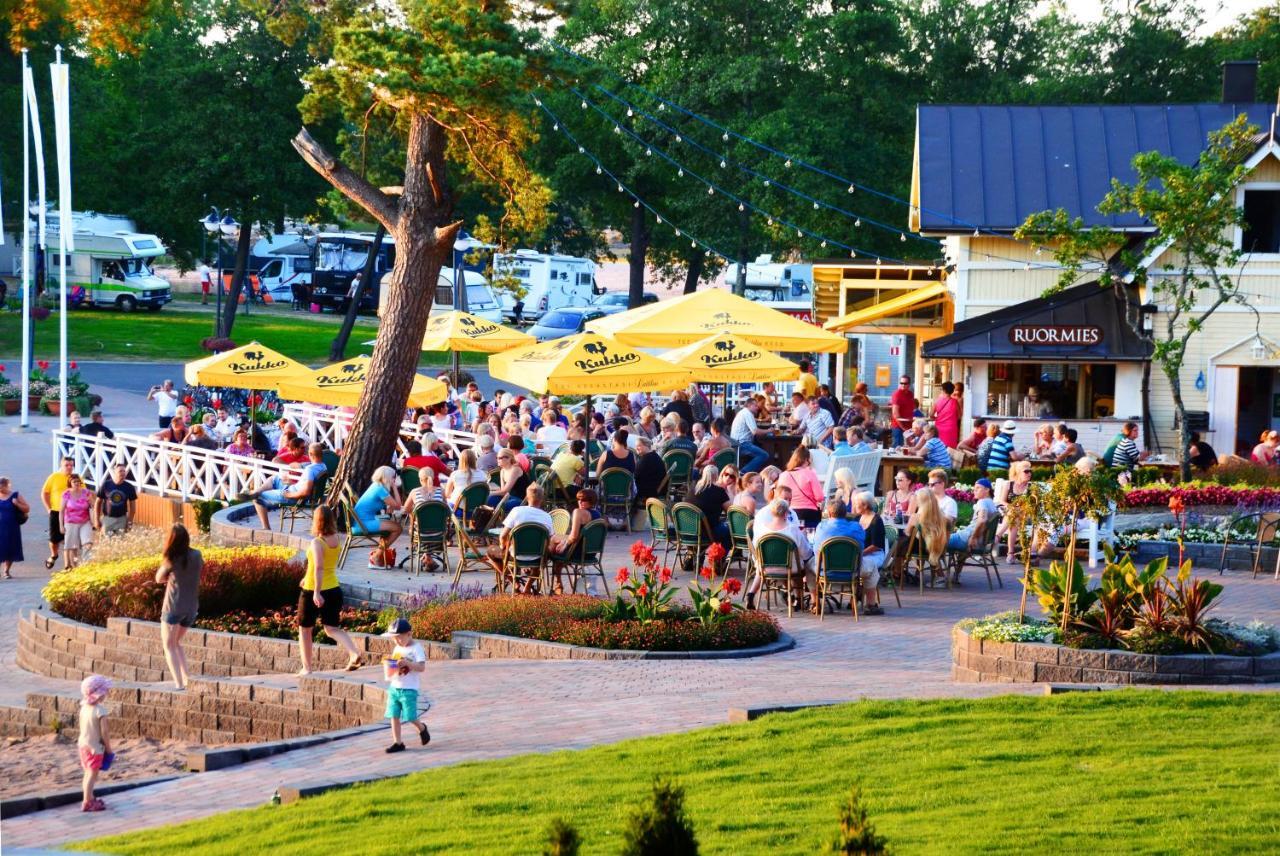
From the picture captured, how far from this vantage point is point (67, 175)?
30.2m

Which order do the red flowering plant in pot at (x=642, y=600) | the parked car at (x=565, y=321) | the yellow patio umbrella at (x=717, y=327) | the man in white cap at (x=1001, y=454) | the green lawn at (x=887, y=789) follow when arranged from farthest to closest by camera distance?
1. the parked car at (x=565, y=321)
2. the yellow patio umbrella at (x=717, y=327)
3. the man in white cap at (x=1001, y=454)
4. the red flowering plant in pot at (x=642, y=600)
5. the green lawn at (x=887, y=789)

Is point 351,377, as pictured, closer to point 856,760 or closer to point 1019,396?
point 1019,396

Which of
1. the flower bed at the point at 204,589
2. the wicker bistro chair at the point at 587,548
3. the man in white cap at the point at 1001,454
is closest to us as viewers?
the wicker bistro chair at the point at 587,548

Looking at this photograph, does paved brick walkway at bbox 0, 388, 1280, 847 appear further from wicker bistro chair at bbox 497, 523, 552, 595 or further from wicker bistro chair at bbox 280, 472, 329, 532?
wicker bistro chair at bbox 280, 472, 329, 532

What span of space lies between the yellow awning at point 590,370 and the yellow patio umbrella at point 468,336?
18.5ft

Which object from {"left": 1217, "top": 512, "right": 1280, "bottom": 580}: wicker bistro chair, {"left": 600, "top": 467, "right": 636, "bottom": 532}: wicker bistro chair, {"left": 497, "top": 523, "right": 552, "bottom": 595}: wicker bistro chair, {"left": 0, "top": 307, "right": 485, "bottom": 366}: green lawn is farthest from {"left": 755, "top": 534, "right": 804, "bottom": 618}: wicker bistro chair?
{"left": 0, "top": 307, "right": 485, "bottom": 366}: green lawn

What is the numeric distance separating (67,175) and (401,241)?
12298mm

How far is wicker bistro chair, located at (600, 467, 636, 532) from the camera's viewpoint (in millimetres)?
20531

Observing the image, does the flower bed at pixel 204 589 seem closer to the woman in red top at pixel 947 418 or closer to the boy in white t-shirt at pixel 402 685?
the boy in white t-shirt at pixel 402 685

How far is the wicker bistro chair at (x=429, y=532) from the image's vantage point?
17522 millimetres

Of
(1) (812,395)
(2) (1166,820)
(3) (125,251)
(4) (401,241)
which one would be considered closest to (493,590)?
(4) (401,241)

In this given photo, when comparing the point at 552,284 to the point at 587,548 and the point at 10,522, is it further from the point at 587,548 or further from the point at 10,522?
the point at 587,548

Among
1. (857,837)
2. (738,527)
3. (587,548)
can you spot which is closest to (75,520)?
(587,548)

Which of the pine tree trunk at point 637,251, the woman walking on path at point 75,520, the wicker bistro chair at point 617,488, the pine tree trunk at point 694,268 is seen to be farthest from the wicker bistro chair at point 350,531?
the pine tree trunk at point 694,268
